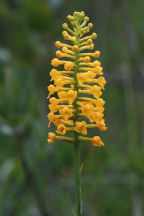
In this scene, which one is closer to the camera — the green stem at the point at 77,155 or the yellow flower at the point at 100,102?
the green stem at the point at 77,155

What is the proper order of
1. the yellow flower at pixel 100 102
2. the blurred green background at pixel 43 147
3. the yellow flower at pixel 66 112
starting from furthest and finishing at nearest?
the blurred green background at pixel 43 147 < the yellow flower at pixel 100 102 < the yellow flower at pixel 66 112

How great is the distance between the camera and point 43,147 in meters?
4.14

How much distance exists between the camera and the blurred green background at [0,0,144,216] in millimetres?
4055

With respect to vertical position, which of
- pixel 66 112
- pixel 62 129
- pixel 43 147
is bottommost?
pixel 43 147

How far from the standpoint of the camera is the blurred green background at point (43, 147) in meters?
4.05

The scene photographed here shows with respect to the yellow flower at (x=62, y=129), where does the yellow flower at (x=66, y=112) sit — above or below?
above

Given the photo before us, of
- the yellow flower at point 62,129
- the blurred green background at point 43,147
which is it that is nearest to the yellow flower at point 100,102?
the yellow flower at point 62,129

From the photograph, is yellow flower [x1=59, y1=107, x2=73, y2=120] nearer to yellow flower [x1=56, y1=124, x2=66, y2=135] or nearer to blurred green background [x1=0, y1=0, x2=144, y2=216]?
yellow flower [x1=56, y1=124, x2=66, y2=135]

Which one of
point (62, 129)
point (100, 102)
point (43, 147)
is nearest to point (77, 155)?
point (62, 129)

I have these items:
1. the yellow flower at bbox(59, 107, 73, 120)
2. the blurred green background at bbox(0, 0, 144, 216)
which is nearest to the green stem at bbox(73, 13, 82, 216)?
the yellow flower at bbox(59, 107, 73, 120)

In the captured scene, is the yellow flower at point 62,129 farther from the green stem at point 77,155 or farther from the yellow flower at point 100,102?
the yellow flower at point 100,102

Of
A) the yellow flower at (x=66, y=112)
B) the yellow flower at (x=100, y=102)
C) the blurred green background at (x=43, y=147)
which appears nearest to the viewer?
the yellow flower at (x=66, y=112)

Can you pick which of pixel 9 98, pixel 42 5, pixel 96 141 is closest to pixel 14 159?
pixel 9 98

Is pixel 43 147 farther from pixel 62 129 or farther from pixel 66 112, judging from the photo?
pixel 66 112
